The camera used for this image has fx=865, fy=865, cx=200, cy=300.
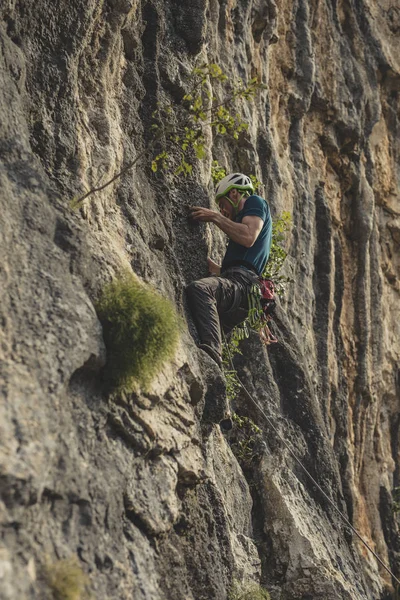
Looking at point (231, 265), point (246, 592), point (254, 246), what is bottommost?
point (246, 592)


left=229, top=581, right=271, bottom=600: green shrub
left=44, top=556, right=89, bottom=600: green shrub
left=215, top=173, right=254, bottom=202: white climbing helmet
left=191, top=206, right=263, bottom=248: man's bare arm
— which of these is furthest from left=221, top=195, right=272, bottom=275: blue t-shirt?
left=44, top=556, right=89, bottom=600: green shrub

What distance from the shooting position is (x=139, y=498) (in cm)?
666

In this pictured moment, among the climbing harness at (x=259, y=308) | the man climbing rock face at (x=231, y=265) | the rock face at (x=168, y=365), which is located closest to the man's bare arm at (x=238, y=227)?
the man climbing rock face at (x=231, y=265)

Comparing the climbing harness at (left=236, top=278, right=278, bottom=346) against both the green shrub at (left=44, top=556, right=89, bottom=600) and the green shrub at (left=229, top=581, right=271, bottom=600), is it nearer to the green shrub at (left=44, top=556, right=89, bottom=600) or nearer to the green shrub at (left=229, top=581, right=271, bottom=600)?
the green shrub at (left=229, top=581, right=271, bottom=600)

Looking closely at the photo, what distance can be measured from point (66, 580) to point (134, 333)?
2139 millimetres

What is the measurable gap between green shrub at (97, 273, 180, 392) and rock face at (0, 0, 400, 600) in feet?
0.49

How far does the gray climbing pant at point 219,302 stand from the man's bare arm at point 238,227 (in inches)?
13.5

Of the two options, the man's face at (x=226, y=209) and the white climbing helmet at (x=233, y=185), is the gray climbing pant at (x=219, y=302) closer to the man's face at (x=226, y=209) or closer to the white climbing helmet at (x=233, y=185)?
the man's face at (x=226, y=209)

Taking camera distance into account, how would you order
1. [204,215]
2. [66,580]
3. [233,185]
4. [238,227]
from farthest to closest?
[233,185] → [204,215] → [238,227] → [66,580]

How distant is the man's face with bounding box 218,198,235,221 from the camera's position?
10.5m

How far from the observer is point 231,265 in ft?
32.9

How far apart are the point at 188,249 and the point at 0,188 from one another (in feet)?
12.0

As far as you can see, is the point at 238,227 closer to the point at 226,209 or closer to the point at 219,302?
the point at 226,209

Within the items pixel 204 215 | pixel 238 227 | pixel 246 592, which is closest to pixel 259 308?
pixel 238 227
